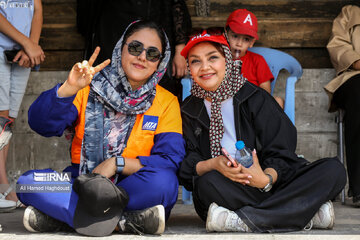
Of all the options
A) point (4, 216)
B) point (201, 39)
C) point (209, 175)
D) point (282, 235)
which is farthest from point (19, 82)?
point (282, 235)

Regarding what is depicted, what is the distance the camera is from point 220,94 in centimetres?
305

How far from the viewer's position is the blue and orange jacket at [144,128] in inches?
109

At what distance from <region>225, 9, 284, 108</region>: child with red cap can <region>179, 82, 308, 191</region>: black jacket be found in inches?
37.8

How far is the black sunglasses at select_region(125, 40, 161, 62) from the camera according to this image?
299cm

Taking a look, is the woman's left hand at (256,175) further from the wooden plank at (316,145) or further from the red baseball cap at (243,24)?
the wooden plank at (316,145)

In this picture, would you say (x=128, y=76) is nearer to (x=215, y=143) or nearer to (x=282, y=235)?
(x=215, y=143)

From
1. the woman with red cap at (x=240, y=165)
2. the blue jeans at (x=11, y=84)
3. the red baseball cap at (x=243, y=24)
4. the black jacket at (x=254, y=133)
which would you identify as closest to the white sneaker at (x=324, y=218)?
the woman with red cap at (x=240, y=165)

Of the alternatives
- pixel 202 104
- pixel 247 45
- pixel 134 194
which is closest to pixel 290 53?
pixel 247 45

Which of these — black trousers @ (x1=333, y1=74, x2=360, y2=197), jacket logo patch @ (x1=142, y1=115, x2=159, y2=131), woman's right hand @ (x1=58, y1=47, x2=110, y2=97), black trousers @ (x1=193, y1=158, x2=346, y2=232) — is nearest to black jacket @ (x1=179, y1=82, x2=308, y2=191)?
black trousers @ (x1=193, y1=158, x2=346, y2=232)

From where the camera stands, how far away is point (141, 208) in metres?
2.75

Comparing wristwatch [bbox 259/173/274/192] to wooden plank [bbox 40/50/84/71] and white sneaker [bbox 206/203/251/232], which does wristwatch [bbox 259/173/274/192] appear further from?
wooden plank [bbox 40/50/84/71]

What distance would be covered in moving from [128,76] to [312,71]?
211cm

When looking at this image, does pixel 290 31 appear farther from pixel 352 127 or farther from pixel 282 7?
pixel 352 127

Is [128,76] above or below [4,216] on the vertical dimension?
above
